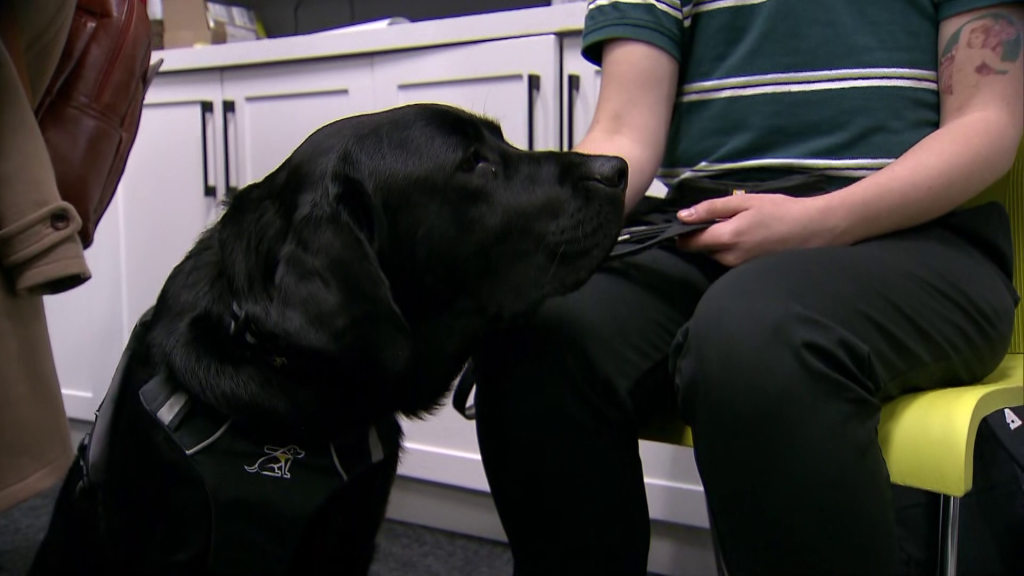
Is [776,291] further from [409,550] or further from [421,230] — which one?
[409,550]

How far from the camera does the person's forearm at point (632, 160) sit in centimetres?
89

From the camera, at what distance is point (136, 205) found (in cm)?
173

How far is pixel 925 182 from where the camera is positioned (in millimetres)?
708

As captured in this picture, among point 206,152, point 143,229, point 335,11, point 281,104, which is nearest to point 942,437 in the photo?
point 281,104

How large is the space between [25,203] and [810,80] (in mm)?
753

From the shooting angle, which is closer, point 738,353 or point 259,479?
point 738,353

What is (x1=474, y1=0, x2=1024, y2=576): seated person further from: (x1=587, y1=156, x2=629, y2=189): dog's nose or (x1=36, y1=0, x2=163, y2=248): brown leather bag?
(x1=36, y1=0, x2=163, y2=248): brown leather bag

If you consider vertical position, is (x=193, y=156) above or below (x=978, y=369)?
above

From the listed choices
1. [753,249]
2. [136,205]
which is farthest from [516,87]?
→ [136,205]

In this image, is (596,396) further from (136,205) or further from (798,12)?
(136,205)

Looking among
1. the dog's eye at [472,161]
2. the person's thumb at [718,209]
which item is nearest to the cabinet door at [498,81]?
the dog's eye at [472,161]

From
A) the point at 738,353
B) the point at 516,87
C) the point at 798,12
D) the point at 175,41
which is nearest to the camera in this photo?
the point at 738,353

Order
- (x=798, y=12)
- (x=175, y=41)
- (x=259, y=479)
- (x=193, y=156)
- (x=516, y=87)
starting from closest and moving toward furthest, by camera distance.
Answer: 1. (x=259, y=479)
2. (x=798, y=12)
3. (x=516, y=87)
4. (x=193, y=156)
5. (x=175, y=41)

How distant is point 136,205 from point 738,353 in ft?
4.95
